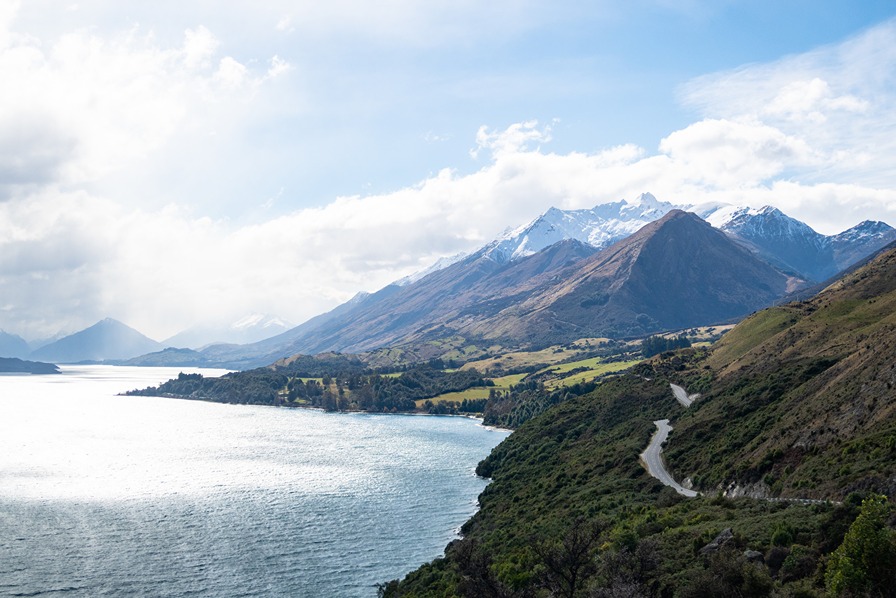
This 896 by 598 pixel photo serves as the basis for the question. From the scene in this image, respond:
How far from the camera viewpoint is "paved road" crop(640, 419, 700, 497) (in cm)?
8729

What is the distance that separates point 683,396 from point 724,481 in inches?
2637

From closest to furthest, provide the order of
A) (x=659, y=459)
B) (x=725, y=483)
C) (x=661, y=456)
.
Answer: (x=725, y=483)
(x=659, y=459)
(x=661, y=456)

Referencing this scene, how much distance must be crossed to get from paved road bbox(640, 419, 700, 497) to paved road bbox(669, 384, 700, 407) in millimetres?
10272

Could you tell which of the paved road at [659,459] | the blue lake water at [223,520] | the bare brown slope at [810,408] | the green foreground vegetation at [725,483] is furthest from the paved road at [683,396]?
the blue lake water at [223,520]

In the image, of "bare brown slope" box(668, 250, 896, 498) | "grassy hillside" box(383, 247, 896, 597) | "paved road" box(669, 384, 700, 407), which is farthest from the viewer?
"paved road" box(669, 384, 700, 407)

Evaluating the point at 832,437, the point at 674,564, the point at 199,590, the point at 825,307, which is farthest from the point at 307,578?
the point at 825,307

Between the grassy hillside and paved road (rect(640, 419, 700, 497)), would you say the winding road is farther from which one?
the grassy hillside

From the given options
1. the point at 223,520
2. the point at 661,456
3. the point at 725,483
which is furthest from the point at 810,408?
the point at 223,520

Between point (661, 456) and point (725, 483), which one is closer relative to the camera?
point (725, 483)

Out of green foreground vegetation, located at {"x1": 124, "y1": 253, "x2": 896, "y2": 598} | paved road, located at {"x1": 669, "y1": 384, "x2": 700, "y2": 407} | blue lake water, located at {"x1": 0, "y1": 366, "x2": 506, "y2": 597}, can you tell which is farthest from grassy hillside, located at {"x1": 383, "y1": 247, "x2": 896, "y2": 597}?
blue lake water, located at {"x1": 0, "y1": 366, "x2": 506, "y2": 597}

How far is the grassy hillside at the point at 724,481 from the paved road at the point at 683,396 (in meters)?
2.03

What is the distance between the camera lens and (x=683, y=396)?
467 feet

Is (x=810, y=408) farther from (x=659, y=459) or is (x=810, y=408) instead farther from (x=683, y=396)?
(x=683, y=396)

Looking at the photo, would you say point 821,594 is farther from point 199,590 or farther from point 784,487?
point 199,590
